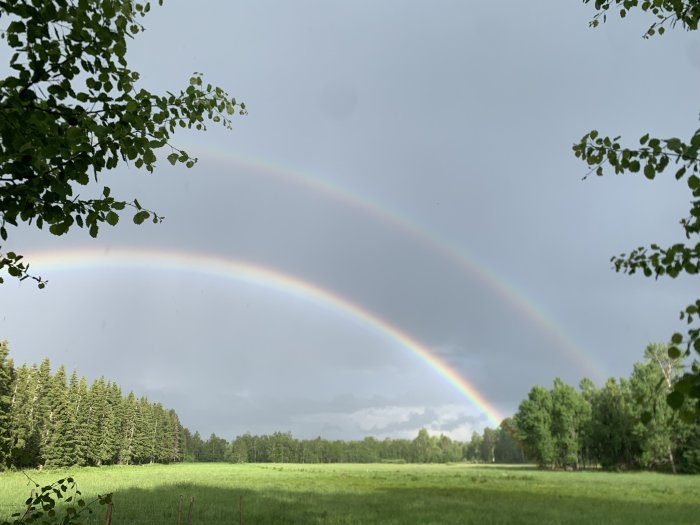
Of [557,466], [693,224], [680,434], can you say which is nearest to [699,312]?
[693,224]

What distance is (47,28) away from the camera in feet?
9.16

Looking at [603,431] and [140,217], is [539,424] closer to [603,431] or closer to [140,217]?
[603,431]

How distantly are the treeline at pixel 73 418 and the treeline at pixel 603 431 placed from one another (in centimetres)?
9343

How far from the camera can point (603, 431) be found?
311ft

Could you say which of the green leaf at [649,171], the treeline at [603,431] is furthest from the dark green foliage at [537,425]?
the green leaf at [649,171]

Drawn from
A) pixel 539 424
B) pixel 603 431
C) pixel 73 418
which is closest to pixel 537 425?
pixel 539 424

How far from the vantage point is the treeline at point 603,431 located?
83312 millimetres

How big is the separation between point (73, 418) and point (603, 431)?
341 feet

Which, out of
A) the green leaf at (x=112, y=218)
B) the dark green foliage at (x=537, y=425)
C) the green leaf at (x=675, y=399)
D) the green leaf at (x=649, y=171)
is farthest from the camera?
the dark green foliage at (x=537, y=425)

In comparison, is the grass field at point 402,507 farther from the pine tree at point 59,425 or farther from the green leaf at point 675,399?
the pine tree at point 59,425

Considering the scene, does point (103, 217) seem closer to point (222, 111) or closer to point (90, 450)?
point (222, 111)

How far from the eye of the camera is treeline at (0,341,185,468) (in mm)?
79062

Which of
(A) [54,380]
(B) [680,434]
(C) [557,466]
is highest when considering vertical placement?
(A) [54,380]

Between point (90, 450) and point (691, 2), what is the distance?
117707 millimetres
